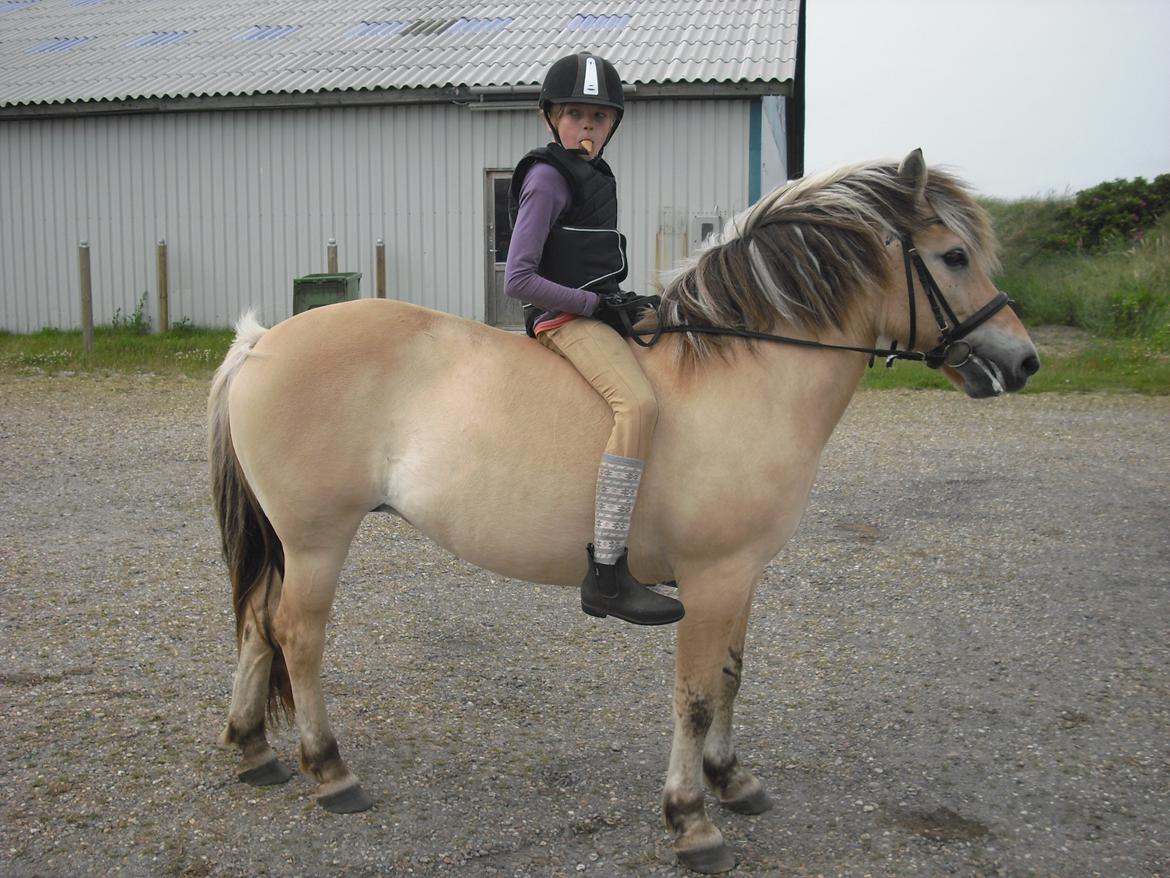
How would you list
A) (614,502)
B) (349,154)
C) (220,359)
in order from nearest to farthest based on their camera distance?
(614,502) → (220,359) → (349,154)

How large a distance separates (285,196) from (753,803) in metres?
14.1

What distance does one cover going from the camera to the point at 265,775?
3.68 meters

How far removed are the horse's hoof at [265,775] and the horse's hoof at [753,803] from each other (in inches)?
64.6

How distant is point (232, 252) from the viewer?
15.9 m

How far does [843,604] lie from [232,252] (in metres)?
13.0

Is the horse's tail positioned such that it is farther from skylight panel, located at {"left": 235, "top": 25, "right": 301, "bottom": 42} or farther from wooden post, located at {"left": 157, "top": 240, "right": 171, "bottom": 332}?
skylight panel, located at {"left": 235, "top": 25, "right": 301, "bottom": 42}

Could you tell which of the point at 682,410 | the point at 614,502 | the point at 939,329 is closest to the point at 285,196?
the point at 682,410

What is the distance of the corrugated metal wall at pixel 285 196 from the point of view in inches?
558

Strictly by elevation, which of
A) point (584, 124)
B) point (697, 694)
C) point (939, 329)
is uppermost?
point (584, 124)

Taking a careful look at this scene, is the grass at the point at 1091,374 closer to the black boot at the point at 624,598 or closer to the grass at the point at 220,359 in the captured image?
the grass at the point at 220,359

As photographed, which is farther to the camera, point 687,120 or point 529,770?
point 687,120

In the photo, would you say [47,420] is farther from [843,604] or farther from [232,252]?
[843,604]

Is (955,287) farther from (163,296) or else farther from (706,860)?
(163,296)

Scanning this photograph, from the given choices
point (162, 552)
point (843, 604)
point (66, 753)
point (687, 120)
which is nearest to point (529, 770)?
point (66, 753)
